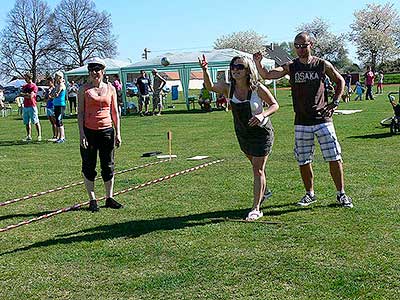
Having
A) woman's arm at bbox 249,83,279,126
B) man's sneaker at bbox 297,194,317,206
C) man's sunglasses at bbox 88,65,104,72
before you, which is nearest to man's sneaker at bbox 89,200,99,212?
man's sunglasses at bbox 88,65,104,72

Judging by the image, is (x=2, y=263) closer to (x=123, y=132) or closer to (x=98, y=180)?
(x=98, y=180)

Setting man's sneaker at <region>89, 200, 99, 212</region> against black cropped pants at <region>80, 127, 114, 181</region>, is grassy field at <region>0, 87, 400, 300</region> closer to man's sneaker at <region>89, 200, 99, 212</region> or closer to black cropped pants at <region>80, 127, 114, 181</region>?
man's sneaker at <region>89, 200, 99, 212</region>

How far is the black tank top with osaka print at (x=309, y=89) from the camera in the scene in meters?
6.01

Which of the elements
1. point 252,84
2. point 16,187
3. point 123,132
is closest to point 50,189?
point 16,187

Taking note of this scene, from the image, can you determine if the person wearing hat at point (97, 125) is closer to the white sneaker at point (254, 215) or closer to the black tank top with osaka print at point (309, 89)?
the white sneaker at point (254, 215)

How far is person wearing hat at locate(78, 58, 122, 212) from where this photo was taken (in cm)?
661

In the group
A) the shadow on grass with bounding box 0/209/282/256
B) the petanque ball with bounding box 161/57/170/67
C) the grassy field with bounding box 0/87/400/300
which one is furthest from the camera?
the petanque ball with bounding box 161/57/170/67

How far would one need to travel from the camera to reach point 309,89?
6059mm

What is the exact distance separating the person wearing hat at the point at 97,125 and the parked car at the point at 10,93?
162 ft

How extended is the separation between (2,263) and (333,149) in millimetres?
3473

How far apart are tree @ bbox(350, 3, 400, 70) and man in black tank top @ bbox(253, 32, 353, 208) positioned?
237ft

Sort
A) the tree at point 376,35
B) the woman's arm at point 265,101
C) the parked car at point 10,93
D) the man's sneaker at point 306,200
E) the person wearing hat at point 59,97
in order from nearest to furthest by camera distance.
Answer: the woman's arm at point 265,101 < the man's sneaker at point 306,200 < the person wearing hat at point 59,97 < the parked car at point 10,93 < the tree at point 376,35

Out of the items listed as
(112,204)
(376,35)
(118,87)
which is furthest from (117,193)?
(376,35)

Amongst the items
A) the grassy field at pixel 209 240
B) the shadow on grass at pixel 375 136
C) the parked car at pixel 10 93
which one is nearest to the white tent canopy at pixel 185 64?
the shadow on grass at pixel 375 136
